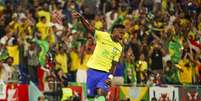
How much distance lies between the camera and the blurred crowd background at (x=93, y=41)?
19.2 meters

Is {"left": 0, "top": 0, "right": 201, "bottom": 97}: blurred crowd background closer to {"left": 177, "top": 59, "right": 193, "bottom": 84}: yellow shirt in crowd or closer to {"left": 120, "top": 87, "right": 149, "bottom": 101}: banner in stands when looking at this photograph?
{"left": 177, "top": 59, "right": 193, "bottom": 84}: yellow shirt in crowd

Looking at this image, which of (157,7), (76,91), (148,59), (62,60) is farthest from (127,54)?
(157,7)

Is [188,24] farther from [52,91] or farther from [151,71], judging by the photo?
[52,91]

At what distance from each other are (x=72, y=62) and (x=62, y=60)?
422 mm

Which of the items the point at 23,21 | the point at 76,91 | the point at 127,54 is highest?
the point at 23,21

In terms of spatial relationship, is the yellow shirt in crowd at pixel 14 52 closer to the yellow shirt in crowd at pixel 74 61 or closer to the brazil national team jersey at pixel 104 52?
the yellow shirt in crowd at pixel 74 61

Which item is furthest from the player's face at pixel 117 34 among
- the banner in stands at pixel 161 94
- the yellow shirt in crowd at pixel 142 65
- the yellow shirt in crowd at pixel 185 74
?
the yellow shirt in crowd at pixel 185 74

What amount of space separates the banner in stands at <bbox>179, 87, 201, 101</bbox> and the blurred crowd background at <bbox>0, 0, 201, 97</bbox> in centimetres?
92

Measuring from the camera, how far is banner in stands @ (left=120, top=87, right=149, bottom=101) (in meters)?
17.6

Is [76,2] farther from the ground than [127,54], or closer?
farther from the ground

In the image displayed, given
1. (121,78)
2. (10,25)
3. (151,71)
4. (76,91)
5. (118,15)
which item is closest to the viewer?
(76,91)

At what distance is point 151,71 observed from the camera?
19766 mm

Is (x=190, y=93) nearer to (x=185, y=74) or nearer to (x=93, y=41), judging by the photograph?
(x=185, y=74)

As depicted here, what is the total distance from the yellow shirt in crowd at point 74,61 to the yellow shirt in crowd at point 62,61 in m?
0.24
